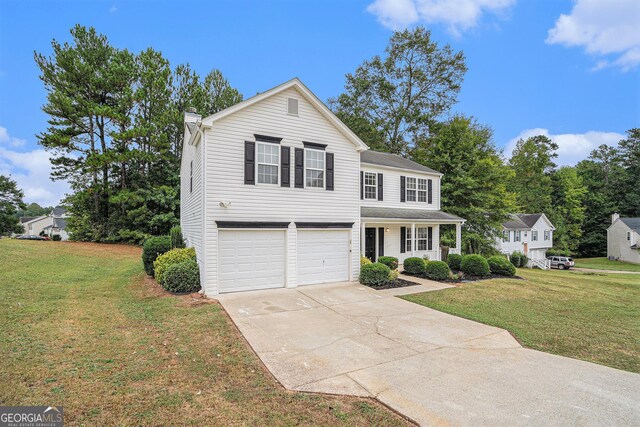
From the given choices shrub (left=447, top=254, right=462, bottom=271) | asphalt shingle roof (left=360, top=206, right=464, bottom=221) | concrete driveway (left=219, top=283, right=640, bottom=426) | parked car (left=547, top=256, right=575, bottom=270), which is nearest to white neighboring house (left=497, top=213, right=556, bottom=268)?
parked car (left=547, top=256, right=575, bottom=270)

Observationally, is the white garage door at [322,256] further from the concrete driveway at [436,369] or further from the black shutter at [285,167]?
the concrete driveway at [436,369]

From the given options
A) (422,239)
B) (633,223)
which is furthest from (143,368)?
(633,223)

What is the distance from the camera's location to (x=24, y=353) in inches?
203

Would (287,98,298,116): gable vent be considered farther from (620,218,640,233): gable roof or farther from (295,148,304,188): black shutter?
(620,218,640,233): gable roof

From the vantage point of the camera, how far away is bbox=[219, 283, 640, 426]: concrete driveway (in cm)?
386

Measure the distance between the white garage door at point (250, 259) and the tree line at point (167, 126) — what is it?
1358 cm

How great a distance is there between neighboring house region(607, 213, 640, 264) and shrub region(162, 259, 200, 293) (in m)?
50.2

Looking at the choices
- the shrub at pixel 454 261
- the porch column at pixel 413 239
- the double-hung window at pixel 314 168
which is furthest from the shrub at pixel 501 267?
the double-hung window at pixel 314 168

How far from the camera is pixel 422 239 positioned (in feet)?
58.6

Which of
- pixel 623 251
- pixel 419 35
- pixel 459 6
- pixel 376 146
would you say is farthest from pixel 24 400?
pixel 623 251

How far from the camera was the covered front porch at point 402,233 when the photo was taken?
50.2ft

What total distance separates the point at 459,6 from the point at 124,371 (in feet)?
62.1

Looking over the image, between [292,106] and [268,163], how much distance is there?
2432mm

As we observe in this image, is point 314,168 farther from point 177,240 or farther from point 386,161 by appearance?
point 386,161
